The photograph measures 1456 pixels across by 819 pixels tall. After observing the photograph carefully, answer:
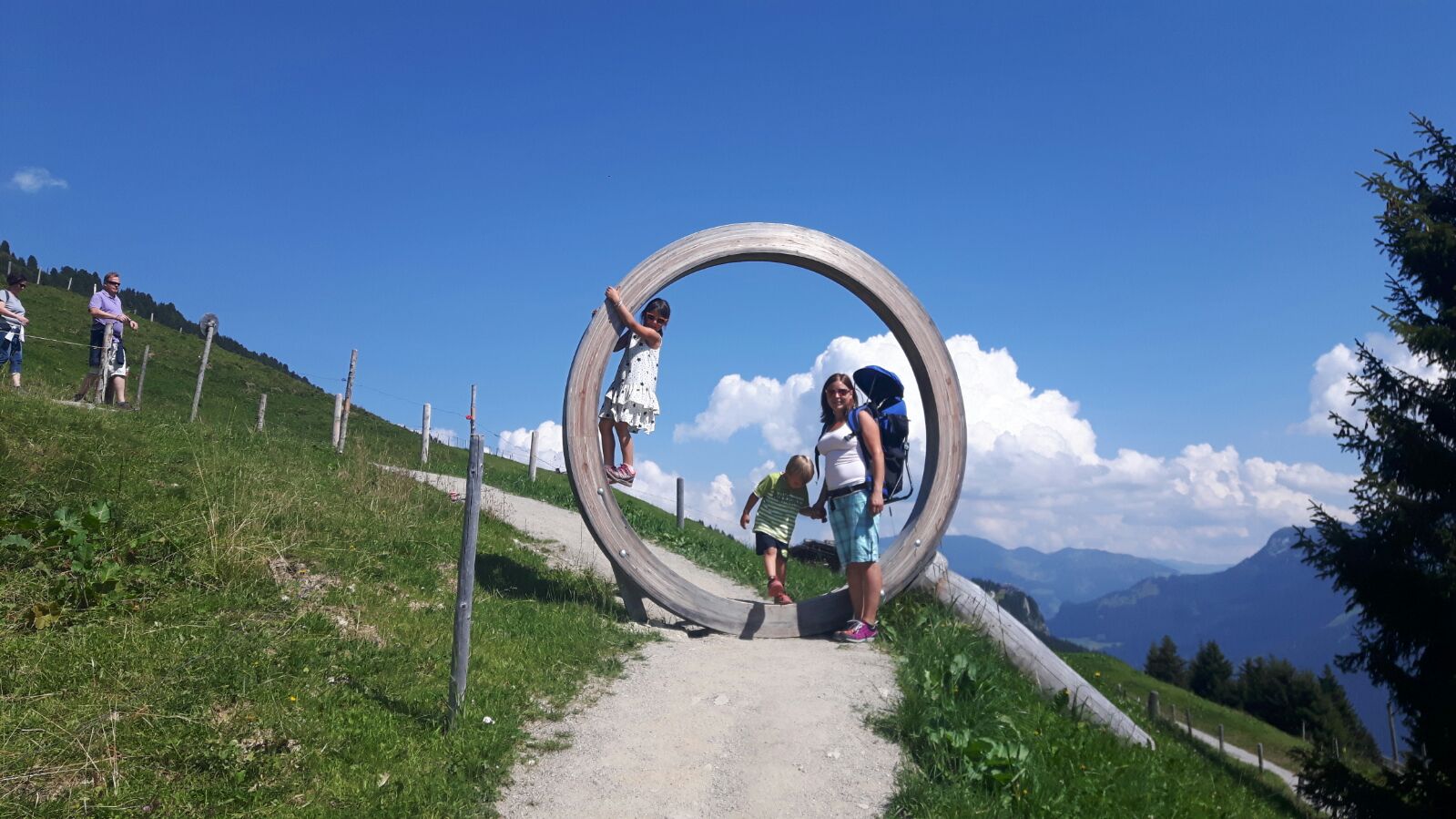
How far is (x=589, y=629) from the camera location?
7840 mm

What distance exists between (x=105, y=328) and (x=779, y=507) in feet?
34.4

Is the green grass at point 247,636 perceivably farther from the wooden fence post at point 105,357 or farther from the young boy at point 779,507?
the wooden fence post at point 105,357

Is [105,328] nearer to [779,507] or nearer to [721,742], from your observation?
[779,507]

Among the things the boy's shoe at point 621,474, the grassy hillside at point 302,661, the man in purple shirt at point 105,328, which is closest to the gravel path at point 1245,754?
the grassy hillside at point 302,661

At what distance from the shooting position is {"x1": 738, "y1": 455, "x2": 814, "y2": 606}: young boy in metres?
8.96

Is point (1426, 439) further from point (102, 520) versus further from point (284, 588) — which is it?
point (102, 520)

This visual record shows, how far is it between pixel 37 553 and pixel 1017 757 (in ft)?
22.8

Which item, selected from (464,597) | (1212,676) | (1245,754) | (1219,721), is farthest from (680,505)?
(1212,676)

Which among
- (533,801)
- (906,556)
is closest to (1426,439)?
(906,556)

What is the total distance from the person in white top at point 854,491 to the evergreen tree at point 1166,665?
77343 mm

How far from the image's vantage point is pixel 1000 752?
226 inches

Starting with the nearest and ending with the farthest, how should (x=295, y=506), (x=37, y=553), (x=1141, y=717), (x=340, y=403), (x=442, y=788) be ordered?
(x=442, y=788)
(x=37, y=553)
(x=295, y=506)
(x=1141, y=717)
(x=340, y=403)

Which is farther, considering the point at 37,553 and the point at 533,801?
the point at 37,553

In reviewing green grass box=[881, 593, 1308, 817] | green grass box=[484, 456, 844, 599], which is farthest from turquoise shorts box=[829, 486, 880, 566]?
green grass box=[484, 456, 844, 599]
